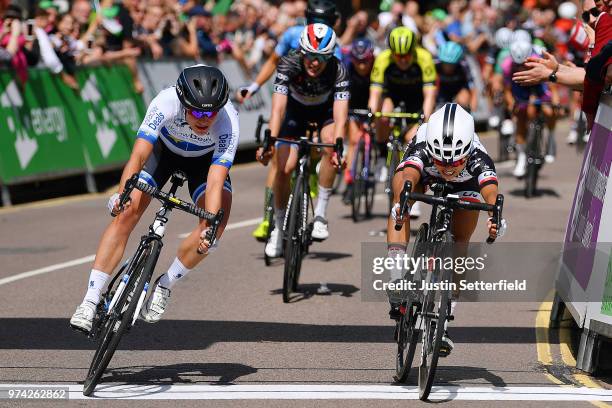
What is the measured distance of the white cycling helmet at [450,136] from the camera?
768 centimetres

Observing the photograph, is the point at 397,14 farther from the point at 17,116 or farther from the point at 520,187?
the point at 17,116

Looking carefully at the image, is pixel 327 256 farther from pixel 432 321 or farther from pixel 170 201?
pixel 432 321

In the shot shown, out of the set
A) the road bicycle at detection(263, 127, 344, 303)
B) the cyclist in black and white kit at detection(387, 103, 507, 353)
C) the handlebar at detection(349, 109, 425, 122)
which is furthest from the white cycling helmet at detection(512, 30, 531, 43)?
the cyclist in black and white kit at detection(387, 103, 507, 353)

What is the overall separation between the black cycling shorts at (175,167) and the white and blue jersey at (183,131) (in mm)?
73

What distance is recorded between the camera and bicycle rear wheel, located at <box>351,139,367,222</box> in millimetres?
15555

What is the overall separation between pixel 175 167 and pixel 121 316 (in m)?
1.33

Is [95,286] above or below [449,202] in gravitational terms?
below

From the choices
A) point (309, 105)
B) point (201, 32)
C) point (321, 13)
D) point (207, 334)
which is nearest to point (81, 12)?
point (201, 32)

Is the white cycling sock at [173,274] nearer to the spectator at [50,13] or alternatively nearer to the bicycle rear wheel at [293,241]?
the bicycle rear wheel at [293,241]

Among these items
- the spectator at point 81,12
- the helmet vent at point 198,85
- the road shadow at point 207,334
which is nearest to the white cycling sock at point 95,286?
the road shadow at point 207,334

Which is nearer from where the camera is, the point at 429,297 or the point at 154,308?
the point at 429,297

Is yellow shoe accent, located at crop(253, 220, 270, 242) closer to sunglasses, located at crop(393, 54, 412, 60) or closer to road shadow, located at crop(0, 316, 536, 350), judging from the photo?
road shadow, located at crop(0, 316, 536, 350)

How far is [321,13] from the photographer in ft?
45.5

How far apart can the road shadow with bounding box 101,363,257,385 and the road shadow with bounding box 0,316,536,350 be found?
2.04 feet
